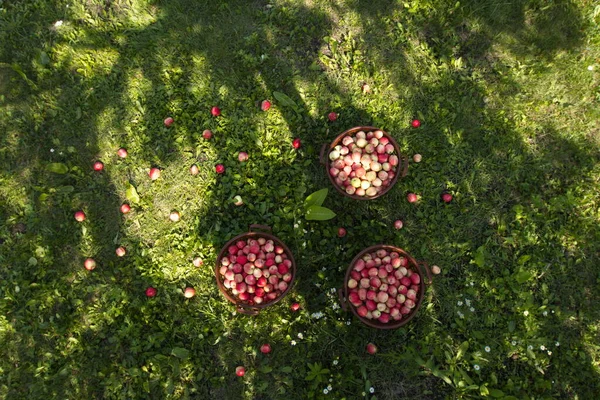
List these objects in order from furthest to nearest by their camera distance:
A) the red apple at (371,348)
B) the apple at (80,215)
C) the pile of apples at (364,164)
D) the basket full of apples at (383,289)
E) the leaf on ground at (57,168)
Answer: 1. the leaf on ground at (57,168)
2. the apple at (80,215)
3. the pile of apples at (364,164)
4. the red apple at (371,348)
5. the basket full of apples at (383,289)

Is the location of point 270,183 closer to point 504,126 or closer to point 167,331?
point 167,331

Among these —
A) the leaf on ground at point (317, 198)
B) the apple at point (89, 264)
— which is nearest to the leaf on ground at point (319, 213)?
the leaf on ground at point (317, 198)

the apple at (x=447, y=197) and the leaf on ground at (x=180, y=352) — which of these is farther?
the apple at (x=447, y=197)

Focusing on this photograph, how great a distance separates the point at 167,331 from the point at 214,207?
1450mm

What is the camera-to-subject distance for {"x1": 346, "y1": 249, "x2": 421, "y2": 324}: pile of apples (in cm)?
382

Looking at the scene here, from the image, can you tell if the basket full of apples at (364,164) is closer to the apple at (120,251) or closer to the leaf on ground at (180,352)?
the leaf on ground at (180,352)

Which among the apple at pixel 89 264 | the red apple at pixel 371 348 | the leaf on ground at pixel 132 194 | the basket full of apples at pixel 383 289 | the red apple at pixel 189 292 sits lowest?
the apple at pixel 89 264

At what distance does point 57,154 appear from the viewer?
188 inches

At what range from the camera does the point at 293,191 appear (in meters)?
4.48

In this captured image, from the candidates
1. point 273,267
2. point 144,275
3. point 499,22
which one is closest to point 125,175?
point 144,275

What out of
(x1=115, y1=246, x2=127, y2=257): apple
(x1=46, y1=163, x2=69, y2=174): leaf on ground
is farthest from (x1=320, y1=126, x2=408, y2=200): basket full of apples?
(x1=46, y1=163, x2=69, y2=174): leaf on ground

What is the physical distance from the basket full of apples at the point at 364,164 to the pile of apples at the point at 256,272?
1.01 m

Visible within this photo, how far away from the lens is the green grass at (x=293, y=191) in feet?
13.5

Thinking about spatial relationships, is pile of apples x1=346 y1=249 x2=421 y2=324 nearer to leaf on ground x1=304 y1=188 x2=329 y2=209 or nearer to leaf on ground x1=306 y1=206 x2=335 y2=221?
leaf on ground x1=306 y1=206 x2=335 y2=221
